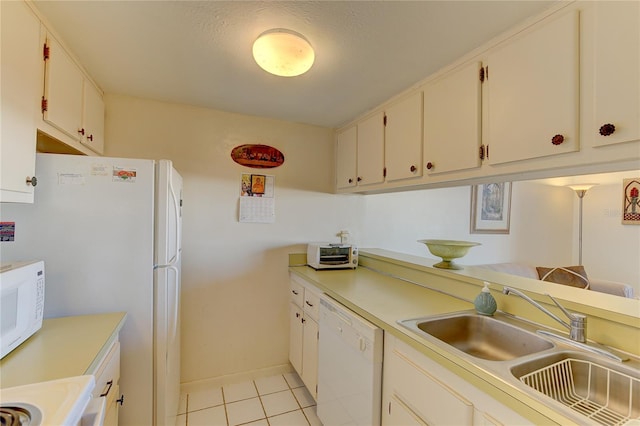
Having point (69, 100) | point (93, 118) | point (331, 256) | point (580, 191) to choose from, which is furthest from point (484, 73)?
point (580, 191)

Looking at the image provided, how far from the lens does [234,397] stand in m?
2.18

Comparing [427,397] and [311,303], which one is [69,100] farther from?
[427,397]

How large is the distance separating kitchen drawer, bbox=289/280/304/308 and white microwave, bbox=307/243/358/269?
0.72 feet

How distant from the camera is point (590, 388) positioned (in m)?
0.94

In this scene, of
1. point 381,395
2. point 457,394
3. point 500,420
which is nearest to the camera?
point 500,420

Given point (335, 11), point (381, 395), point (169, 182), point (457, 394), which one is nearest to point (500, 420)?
point (457, 394)

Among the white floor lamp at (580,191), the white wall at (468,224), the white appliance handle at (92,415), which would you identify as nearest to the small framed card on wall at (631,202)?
the white floor lamp at (580,191)

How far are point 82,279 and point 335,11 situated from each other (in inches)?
68.6

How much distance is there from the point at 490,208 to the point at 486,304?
8.47ft

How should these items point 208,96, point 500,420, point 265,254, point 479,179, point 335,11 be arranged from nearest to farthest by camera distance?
point 500,420 → point 335,11 → point 479,179 → point 208,96 → point 265,254

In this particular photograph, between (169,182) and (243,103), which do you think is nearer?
(169,182)

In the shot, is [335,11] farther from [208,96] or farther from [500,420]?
[500,420]

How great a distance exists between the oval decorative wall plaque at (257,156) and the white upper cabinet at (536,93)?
1724mm

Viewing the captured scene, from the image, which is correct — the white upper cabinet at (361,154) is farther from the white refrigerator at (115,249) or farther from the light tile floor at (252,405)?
the light tile floor at (252,405)
